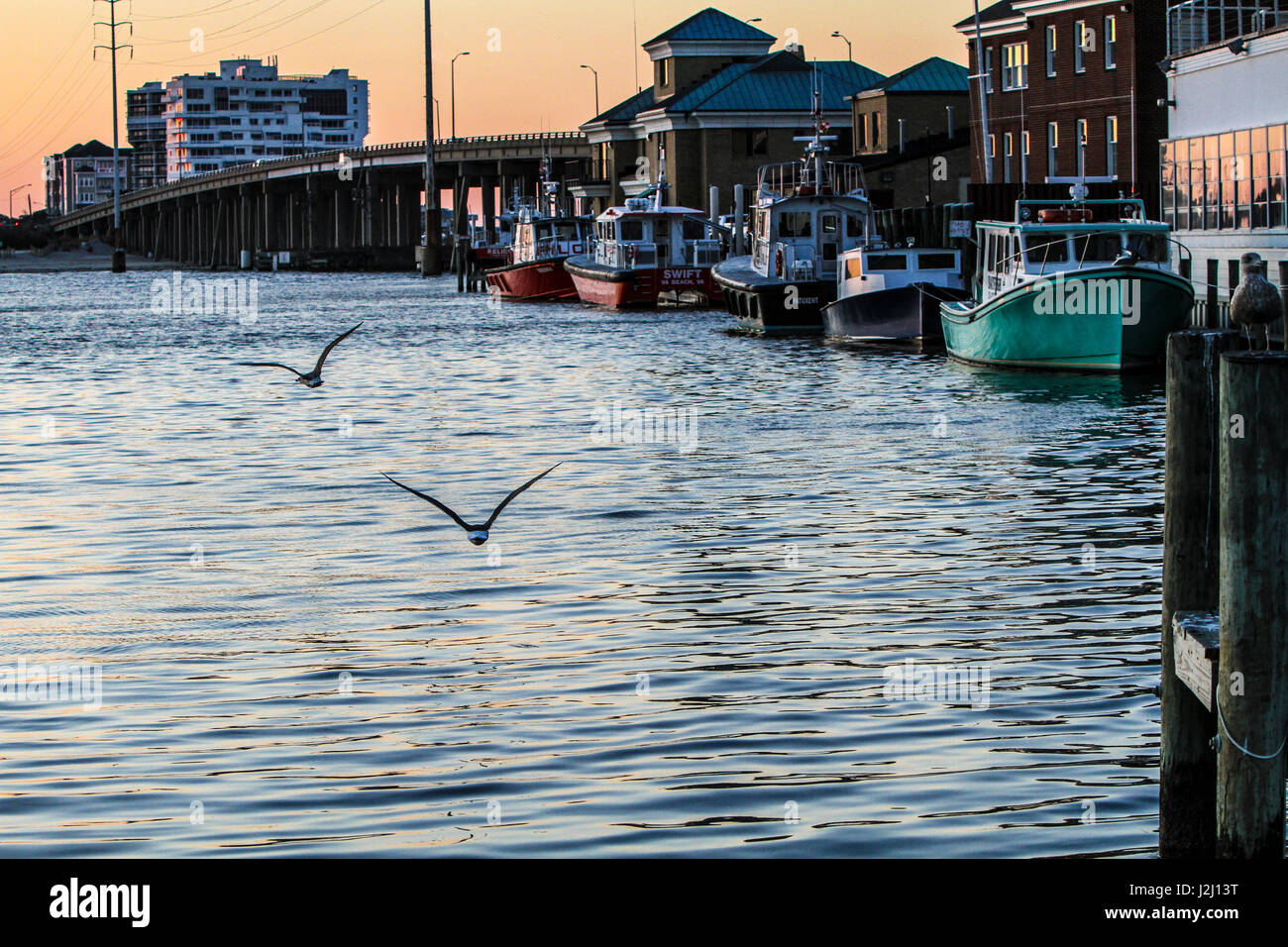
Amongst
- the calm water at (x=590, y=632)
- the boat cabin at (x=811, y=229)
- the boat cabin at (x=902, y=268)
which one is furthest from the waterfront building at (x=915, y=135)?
the calm water at (x=590, y=632)

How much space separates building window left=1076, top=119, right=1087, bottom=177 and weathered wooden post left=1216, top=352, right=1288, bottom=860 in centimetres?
5736

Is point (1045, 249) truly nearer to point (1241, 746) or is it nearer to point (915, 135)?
point (1241, 746)

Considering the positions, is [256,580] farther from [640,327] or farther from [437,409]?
[640,327]

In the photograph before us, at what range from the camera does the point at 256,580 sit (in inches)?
639

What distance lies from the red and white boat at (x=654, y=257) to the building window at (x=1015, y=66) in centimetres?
1164

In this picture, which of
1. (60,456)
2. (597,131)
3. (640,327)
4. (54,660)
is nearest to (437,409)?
(60,456)

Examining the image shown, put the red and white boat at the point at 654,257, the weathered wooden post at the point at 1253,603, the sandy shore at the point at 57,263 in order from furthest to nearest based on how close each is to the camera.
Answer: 1. the sandy shore at the point at 57,263
2. the red and white boat at the point at 654,257
3. the weathered wooden post at the point at 1253,603

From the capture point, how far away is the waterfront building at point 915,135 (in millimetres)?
88188

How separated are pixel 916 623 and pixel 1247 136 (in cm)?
3044

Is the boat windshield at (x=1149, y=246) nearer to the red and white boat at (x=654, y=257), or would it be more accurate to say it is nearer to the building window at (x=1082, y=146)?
the building window at (x=1082, y=146)

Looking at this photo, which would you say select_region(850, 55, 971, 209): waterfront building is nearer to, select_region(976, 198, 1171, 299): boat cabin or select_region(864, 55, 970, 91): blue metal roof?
select_region(864, 55, 970, 91): blue metal roof

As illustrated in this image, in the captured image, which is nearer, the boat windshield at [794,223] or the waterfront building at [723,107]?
the boat windshield at [794,223]

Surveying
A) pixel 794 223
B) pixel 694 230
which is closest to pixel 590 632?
pixel 794 223
